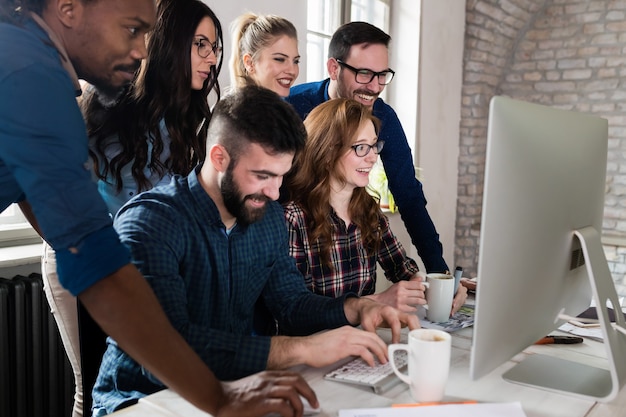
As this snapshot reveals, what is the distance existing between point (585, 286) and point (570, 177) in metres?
0.26

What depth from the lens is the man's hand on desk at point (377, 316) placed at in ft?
4.29

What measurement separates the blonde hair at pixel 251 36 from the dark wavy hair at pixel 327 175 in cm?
40

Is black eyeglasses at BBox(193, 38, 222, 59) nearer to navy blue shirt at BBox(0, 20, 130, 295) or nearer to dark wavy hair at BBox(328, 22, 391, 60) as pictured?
dark wavy hair at BBox(328, 22, 391, 60)

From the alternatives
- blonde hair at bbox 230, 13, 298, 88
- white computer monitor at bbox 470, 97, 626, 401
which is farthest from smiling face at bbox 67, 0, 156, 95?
blonde hair at bbox 230, 13, 298, 88

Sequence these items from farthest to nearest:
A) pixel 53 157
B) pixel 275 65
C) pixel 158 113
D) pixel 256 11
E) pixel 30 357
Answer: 1. pixel 256 11
2. pixel 275 65
3. pixel 30 357
4. pixel 158 113
5. pixel 53 157

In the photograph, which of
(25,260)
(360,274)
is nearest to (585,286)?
(360,274)

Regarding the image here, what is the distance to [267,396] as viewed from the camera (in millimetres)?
911

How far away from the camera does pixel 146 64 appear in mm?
1789

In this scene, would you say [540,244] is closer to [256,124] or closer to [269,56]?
[256,124]

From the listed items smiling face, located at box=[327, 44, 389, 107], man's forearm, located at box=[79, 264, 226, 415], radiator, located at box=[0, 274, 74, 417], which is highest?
smiling face, located at box=[327, 44, 389, 107]

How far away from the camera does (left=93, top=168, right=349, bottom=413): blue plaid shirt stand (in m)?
1.15

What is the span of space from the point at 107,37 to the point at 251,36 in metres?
1.39

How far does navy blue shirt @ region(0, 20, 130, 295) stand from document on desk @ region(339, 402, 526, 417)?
44cm

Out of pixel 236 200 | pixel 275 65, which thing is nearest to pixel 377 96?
pixel 275 65
